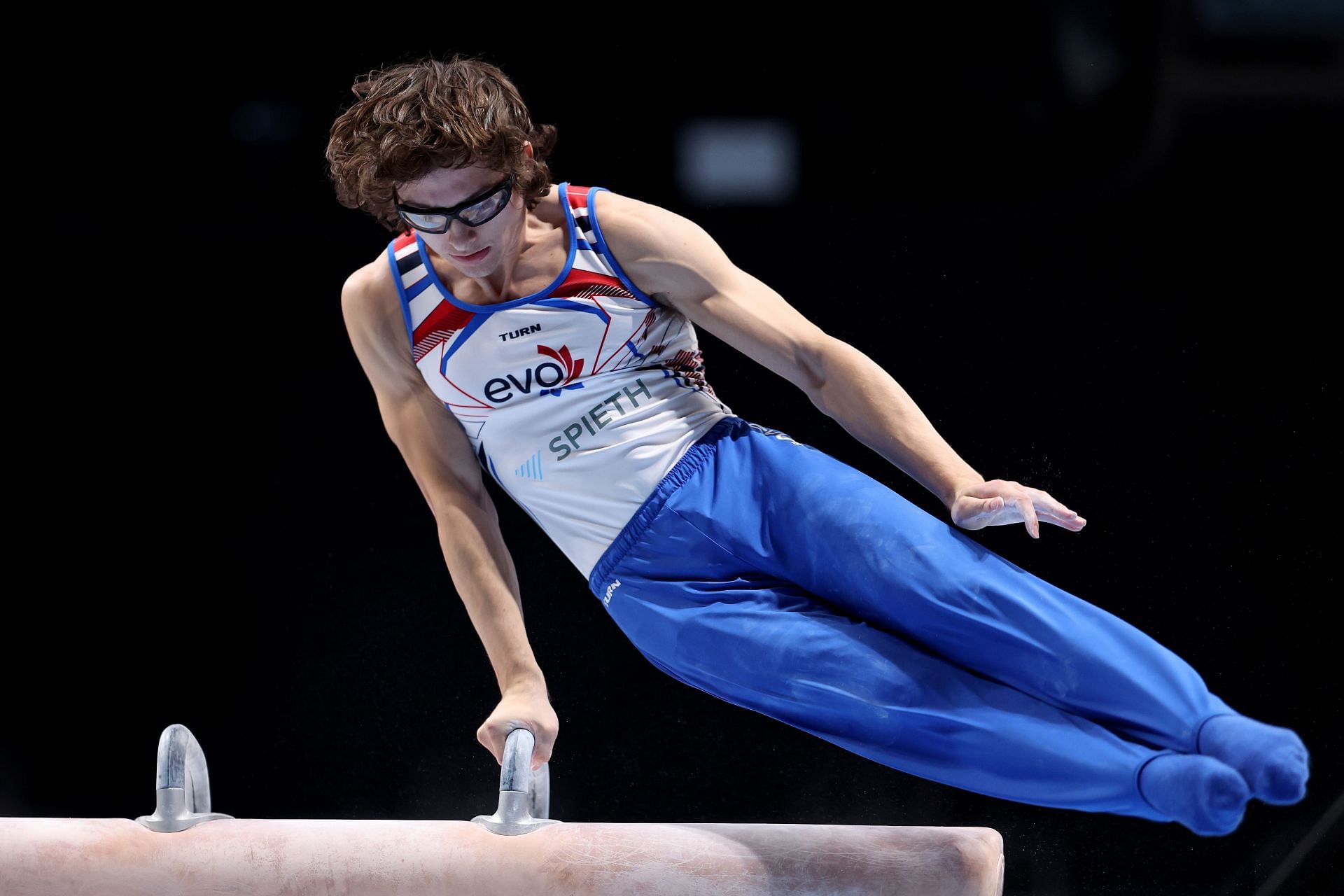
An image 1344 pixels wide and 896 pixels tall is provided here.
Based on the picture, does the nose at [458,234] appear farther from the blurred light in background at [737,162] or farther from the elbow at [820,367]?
the blurred light in background at [737,162]

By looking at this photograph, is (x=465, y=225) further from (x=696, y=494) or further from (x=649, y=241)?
(x=696, y=494)

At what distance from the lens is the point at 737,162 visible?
11.3 feet

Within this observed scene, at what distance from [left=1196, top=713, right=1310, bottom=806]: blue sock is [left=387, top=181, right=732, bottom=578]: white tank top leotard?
0.96 meters

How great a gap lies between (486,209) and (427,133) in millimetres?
149

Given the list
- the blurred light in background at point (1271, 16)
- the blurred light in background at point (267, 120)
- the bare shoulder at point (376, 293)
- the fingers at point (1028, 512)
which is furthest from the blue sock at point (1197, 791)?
the blurred light in background at point (267, 120)

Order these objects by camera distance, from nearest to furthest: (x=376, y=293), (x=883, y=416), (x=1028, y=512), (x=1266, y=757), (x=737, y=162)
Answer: (x=1266, y=757), (x=1028, y=512), (x=883, y=416), (x=376, y=293), (x=737, y=162)

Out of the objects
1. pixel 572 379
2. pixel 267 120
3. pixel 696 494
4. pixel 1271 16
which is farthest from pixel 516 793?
pixel 1271 16

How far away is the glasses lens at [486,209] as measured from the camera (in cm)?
206

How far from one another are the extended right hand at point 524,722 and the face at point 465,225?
724 millimetres

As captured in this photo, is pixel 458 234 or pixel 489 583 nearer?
pixel 458 234

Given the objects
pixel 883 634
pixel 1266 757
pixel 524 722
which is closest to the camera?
pixel 1266 757

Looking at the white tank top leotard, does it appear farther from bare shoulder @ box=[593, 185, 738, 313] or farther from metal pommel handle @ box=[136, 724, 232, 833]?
metal pommel handle @ box=[136, 724, 232, 833]

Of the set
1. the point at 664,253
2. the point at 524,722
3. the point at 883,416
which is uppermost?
the point at 664,253

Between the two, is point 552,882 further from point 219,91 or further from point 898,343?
point 219,91
